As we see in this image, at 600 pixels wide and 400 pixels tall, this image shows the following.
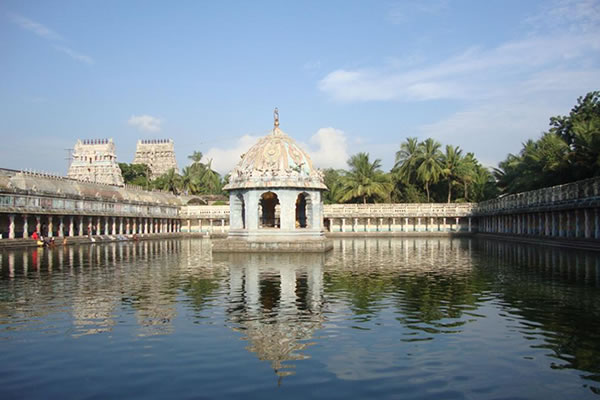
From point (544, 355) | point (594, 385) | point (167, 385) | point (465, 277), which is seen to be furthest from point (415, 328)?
point (465, 277)

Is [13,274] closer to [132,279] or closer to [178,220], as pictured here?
[132,279]

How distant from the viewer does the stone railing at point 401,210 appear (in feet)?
259

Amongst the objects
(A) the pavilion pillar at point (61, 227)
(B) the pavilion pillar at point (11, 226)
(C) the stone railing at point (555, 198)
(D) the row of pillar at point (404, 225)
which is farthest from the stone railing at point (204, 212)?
(C) the stone railing at point (555, 198)

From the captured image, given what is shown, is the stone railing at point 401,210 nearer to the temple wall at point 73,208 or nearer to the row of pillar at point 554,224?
the row of pillar at point 554,224

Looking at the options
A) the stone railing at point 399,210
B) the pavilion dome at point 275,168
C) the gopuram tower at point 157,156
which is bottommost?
the stone railing at point 399,210

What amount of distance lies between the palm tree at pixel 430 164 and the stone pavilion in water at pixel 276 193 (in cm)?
4225

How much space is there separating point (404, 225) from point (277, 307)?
215 ft

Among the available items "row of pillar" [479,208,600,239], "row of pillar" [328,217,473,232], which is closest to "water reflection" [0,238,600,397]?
"row of pillar" [479,208,600,239]

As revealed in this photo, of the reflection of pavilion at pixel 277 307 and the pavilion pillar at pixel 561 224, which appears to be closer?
the reflection of pavilion at pixel 277 307

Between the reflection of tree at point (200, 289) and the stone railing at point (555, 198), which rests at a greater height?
the stone railing at point (555, 198)

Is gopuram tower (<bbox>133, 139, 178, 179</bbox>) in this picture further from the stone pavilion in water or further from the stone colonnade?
the stone pavilion in water

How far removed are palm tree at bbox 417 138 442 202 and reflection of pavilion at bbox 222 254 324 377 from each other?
58875 millimetres

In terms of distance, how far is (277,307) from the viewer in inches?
663

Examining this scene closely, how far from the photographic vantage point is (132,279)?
24.2 meters
